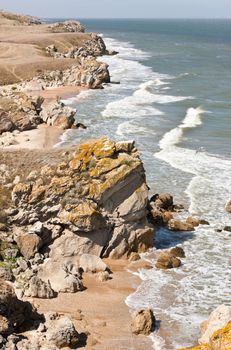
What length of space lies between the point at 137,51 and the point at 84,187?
398 feet

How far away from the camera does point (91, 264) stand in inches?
925

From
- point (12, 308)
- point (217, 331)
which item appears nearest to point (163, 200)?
point (12, 308)

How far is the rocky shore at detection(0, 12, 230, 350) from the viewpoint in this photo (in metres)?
18.0

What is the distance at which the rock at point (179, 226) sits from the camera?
29.0 meters

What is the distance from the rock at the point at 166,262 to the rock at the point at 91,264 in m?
2.50

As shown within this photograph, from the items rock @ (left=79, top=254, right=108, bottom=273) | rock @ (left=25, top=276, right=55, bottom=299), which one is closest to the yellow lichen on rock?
rock @ (left=79, top=254, right=108, bottom=273)

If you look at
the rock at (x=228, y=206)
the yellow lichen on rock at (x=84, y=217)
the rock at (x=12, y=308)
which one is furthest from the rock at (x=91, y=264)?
the rock at (x=228, y=206)

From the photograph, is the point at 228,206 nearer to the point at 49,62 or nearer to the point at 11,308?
the point at 11,308

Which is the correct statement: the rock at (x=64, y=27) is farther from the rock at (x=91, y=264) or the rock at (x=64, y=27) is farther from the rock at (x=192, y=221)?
the rock at (x=91, y=264)

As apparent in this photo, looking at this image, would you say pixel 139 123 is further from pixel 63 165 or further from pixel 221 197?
pixel 63 165

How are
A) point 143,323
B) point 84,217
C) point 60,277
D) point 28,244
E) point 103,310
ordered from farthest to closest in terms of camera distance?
1. point 84,217
2. point 28,244
3. point 60,277
4. point 103,310
5. point 143,323

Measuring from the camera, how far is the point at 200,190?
35.2 meters

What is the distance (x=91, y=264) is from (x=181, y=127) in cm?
3224

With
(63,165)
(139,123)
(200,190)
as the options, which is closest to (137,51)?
(139,123)
